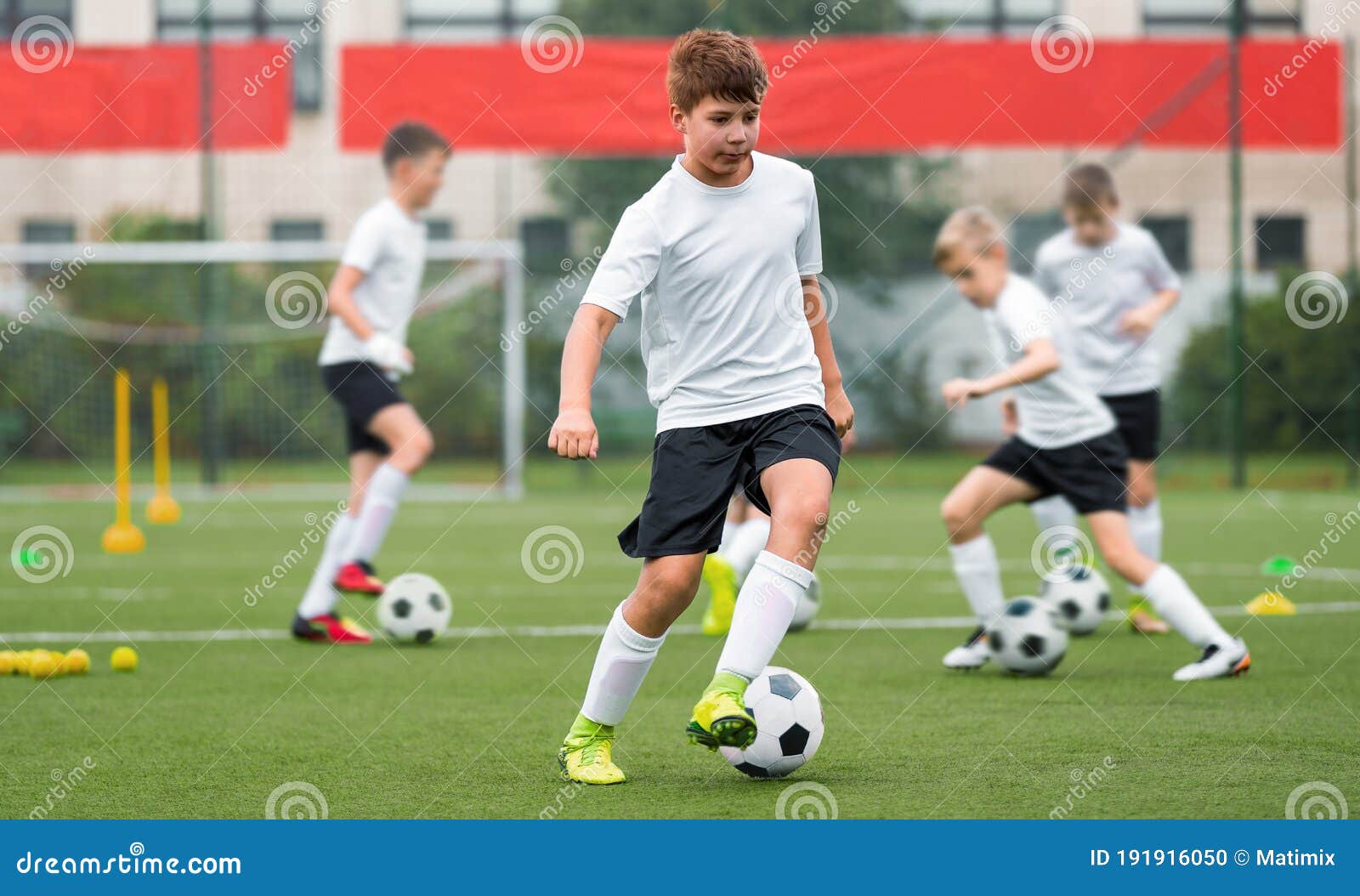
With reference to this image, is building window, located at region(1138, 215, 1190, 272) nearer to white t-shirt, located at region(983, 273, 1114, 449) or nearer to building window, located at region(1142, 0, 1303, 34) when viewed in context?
building window, located at region(1142, 0, 1303, 34)

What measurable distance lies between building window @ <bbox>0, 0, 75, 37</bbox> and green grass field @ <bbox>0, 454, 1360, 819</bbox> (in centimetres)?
1888

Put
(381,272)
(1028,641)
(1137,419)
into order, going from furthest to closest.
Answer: (1137,419)
(381,272)
(1028,641)

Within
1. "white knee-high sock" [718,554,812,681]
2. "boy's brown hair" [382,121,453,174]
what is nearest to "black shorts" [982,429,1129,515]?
"white knee-high sock" [718,554,812,681]

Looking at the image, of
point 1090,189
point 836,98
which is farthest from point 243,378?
point 1090,189

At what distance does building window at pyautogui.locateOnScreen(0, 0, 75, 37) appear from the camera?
26.9m

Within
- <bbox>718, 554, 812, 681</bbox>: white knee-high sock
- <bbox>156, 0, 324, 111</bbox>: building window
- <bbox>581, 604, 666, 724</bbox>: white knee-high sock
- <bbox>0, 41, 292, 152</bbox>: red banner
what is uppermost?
<bbox>156, 0, 324, 111</bbox>: building window

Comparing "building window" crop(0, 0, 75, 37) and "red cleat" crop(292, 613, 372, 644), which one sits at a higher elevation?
"building window" crop(0, 0, 75, 37)

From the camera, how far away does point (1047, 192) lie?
2325 centimetres

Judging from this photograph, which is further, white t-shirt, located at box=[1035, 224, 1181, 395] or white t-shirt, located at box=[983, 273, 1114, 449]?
white t-shirt, located at box=[1035, 224, 1181, 395]

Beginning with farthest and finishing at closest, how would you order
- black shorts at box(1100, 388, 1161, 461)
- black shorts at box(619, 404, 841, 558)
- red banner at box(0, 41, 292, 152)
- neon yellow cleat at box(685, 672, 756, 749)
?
red banner at box(0, 41, 292, 152), black shorts at box(1100, 388, 1161, 461), black shorts at box(619, 404, 841, 558), neon yellow cleat at box(685, 672, 756, 749)

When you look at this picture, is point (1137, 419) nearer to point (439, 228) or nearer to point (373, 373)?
point (373, 373)

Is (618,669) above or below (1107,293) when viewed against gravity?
below

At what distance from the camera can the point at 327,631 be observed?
24.2 feet

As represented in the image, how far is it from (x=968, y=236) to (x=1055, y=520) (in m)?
1.80
